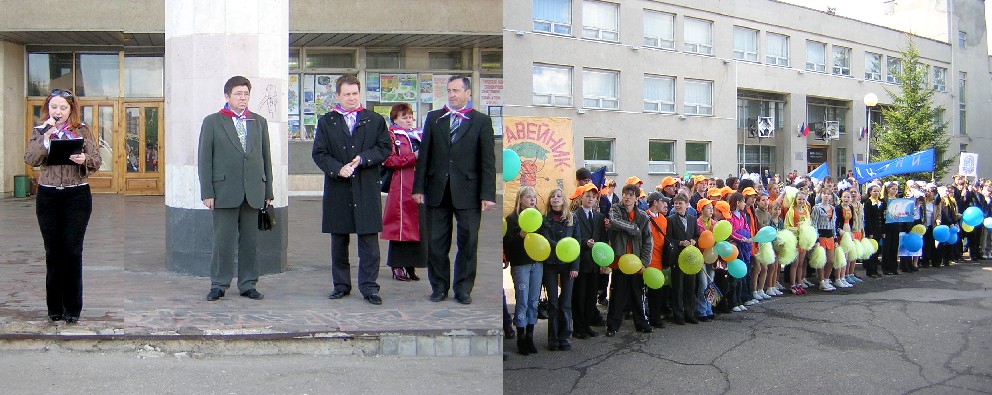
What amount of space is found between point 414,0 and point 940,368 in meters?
13.7

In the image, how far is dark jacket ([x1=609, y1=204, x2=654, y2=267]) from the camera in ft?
17.0

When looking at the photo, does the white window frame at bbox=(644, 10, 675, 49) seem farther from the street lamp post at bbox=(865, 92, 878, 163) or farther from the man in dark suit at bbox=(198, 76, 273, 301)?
the man in dark suit at bbox=(198, 76, 273, 301)

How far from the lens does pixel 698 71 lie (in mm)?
1477

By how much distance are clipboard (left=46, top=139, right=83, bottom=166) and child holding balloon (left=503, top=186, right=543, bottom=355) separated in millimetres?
2069

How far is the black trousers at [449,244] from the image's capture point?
11.6ft

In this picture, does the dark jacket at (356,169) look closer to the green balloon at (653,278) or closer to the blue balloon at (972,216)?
the green balloon at (653,278)

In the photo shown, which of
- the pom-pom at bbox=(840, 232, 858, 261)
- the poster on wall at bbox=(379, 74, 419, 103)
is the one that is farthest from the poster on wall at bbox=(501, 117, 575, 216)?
the poster on wall at bbox=(379, 74, 419, 103)

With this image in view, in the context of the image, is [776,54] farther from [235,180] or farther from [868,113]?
[235,180]

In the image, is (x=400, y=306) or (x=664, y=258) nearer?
(x=400, y=306)

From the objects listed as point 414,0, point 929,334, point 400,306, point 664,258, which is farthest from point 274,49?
point 414,0

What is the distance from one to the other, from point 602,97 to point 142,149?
14034 millimetres

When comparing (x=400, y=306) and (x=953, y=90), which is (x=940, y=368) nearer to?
(x=953, y=90)

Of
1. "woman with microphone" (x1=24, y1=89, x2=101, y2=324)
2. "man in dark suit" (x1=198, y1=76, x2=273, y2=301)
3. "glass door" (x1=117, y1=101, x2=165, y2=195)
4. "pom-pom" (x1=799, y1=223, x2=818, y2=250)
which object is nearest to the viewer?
"woman with microphone" (x1=24, y1=89, x2=101, y2=324)

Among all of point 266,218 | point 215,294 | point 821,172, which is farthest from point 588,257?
point 821,172
